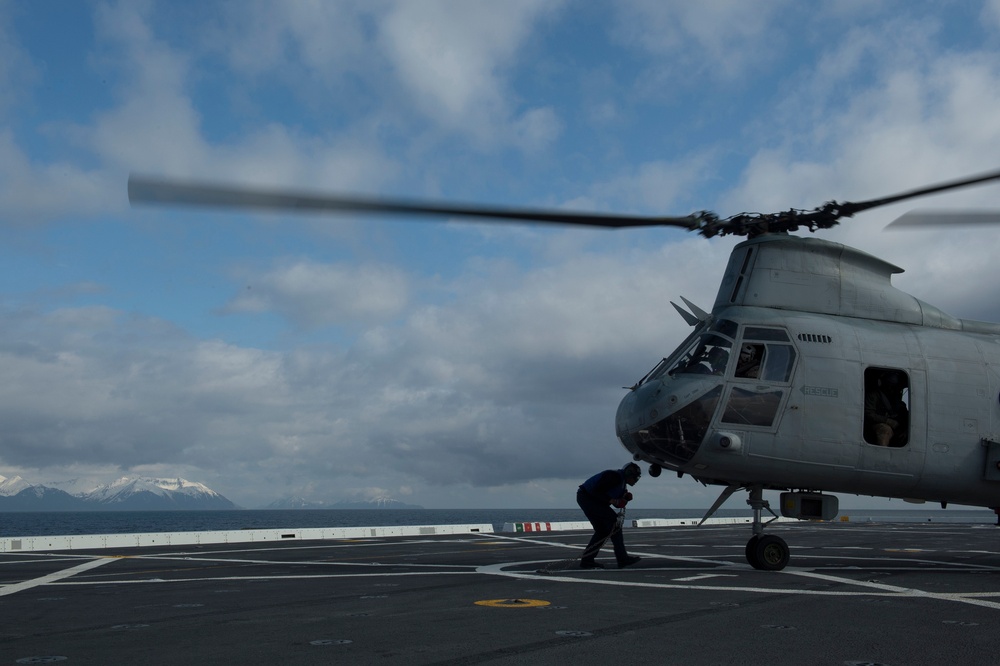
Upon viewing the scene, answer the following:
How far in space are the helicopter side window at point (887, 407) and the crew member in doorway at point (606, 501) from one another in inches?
175

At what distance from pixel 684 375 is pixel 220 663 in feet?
33.8

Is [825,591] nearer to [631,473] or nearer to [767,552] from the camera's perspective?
[767,552]

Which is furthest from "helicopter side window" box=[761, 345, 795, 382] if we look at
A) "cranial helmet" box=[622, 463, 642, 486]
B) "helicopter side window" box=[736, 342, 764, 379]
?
"cranial helmet" box=[622, 463, 642, 486]

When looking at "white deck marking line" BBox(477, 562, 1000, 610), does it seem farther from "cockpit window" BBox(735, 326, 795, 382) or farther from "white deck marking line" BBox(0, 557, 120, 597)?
"white deck marking line" BBox(0, 557, 120, 597)

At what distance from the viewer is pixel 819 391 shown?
15.2 metres

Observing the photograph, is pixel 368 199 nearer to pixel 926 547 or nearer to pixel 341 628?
pixel 341 628

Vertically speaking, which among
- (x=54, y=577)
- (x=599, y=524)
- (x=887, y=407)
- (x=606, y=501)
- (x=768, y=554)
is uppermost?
(x=887, y=407)

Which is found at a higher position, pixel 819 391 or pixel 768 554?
pixel 819 391

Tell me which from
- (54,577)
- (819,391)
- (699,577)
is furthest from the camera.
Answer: (54,577)

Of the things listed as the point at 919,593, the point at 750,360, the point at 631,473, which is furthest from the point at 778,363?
the point at 919,593

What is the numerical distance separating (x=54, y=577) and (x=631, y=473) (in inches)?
433

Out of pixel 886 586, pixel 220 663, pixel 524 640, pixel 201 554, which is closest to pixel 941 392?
pixel 886 586

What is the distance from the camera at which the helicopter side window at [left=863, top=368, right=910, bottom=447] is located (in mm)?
15461

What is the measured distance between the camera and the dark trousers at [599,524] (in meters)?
16.3
